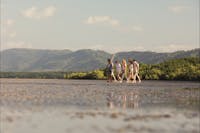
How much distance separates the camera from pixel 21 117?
16.4 m

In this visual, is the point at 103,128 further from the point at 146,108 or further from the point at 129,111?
the point at 146,108

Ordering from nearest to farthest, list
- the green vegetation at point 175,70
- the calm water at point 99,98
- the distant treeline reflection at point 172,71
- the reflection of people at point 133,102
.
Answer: the reflection of people at point 133,102
the calm water at point 99,98
the green vegetation at point 175,70
the distant treeline reflection at point 172,71

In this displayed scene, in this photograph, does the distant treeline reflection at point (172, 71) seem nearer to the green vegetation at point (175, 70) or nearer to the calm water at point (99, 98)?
the green vegetation at point (175, 70)

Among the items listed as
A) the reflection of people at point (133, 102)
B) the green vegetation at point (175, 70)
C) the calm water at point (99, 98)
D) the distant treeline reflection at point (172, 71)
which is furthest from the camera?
the distant treeline reflection at point (172, 71)

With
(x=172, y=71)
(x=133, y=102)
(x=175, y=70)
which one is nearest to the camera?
(x=133, y=102)

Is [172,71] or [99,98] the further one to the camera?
[172,71]

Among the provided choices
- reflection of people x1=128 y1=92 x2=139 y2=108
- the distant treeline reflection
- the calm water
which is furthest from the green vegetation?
reflection of people x1=128 y1=92 x2=139 y2=108

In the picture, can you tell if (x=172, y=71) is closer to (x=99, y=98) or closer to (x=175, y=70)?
(x=175, y=70)

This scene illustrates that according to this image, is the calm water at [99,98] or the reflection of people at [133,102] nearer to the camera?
the reflection of people at [133,102]

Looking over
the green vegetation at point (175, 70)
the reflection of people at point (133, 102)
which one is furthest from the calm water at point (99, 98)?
the green vegetation at point (175, 70)

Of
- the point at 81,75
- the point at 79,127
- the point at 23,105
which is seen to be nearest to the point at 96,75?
the point at 81,75

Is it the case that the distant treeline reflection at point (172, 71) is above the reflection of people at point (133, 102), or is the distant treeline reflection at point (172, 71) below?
above

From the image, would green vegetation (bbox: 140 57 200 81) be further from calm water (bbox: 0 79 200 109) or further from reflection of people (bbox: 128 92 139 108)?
reflection of people (bbox: 128 92 139 108)

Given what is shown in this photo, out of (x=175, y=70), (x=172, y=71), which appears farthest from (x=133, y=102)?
(x=172, y=71)
